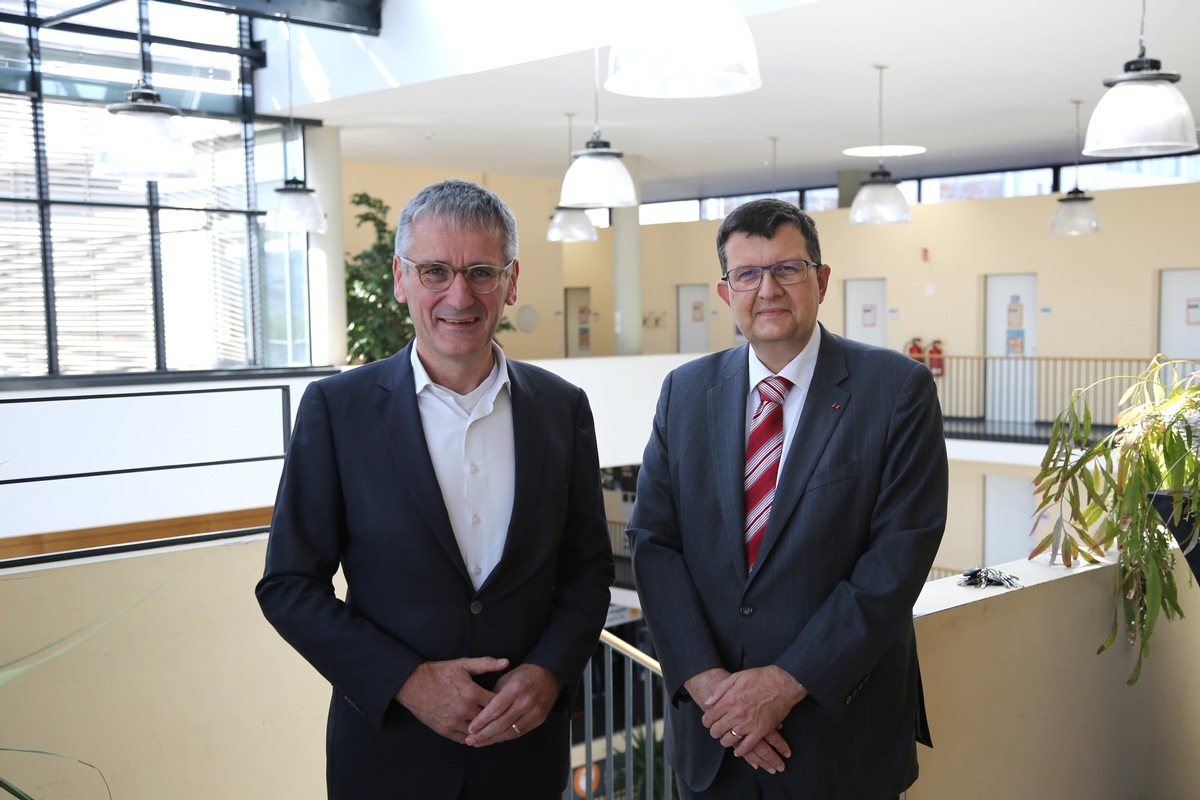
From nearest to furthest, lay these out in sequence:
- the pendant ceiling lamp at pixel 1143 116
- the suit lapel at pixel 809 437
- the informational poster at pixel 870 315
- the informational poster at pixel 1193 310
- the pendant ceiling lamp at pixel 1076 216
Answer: the suit lapel at pixel 809 437
the pendant ceiling lamp at pixel 1143 116
the pendant ceiling lamp at pixel 1076 216
the informational poster at pixel 1193 310
the informational poster at pixel 870 315

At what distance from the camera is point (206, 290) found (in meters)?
11.6

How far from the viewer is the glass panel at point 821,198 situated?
18266 mm

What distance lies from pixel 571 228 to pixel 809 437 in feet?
30.2

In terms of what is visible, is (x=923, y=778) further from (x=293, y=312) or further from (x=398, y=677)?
(x=293, y=312)

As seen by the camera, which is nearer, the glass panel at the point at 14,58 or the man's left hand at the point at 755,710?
the man's left hand at the point at 755,710

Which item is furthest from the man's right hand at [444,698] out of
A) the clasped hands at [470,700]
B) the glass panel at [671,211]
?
the glass panel at [671,211]

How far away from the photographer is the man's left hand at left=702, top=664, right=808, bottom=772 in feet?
6.73

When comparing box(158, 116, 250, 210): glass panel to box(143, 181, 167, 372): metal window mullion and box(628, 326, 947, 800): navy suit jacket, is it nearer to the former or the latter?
box(143, 181, 167, 372): metal window mullion

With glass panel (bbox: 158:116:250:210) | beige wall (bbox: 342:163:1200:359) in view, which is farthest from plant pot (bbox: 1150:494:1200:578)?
beige wall (bbox: 342:163:1200:359)

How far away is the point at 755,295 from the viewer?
7.28ft

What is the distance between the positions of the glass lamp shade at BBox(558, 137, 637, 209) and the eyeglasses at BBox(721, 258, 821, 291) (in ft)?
14.2

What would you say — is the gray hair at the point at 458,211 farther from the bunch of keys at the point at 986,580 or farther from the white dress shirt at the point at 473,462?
the bunch of keys at the point at 986,580

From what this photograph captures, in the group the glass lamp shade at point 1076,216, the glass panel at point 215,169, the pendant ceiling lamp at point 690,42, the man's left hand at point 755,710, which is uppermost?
the glass panel at point 215,169

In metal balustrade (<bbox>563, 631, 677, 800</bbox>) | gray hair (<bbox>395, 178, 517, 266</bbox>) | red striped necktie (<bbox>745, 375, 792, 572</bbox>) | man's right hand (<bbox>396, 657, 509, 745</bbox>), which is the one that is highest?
gray hair (<bbox>395, 178, 517, 266</bbox>)
